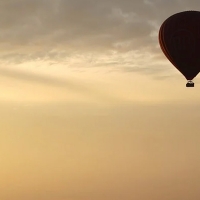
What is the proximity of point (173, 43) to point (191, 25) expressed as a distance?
2.75 metres

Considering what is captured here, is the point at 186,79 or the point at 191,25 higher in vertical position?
the point at 191,25

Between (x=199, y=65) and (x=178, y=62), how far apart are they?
258cm

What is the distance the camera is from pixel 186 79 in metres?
72.6

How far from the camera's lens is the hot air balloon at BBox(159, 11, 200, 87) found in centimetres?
7231

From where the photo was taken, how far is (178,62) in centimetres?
7306

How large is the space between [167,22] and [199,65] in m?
6.00

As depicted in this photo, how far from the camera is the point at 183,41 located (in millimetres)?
73188

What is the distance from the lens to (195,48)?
73938 mm

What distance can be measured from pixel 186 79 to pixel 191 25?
580cm

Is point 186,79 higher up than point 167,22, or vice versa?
point 167,22

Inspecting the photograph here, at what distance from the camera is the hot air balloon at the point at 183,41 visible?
72.3 metres

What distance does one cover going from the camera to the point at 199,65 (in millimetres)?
74000

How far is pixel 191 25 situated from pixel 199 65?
4.51 m
